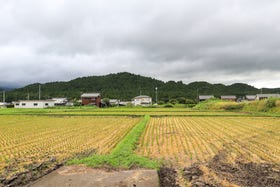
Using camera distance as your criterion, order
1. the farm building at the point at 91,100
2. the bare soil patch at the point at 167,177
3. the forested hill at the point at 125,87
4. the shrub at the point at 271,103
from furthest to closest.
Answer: the forested hill at the point at 125,87 → the farm building at the point at 91,100 → the shrub at the point at 271,103 → the bare soil patch at the point at 167,177

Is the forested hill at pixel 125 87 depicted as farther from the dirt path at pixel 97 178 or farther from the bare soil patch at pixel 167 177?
the dirt path at pixel 97 178

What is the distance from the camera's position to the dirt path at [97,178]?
5457 mm

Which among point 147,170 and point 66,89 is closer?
point 147,170

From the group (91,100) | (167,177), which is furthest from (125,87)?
(167,177)

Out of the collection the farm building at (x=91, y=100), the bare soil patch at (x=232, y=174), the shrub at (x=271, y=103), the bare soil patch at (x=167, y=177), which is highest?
the farm building at (x=91, y=100)

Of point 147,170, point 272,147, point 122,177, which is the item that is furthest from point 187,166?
point 272,147

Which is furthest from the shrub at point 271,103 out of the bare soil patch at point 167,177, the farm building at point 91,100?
the farm building at point 91,100

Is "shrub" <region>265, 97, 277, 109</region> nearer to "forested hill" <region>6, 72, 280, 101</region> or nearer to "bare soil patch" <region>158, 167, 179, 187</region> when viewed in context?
"bare soil patch" <region>158, 167, 179, 187</region>

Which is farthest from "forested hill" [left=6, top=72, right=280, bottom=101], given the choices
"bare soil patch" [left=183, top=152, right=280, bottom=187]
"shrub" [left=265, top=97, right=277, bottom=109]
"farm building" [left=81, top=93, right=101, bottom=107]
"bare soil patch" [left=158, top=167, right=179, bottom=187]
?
"bare soil patch" [left=158, top=167, right=179, bottom=187]

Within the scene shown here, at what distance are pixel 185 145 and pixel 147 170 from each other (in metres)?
4.36

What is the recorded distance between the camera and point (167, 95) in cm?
8631

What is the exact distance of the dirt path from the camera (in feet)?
17.9

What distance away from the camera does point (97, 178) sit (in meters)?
5.91

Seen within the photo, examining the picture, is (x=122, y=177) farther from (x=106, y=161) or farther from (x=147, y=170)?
(x=106, y=161)
